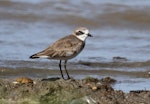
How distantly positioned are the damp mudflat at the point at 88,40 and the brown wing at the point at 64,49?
3.83 feet

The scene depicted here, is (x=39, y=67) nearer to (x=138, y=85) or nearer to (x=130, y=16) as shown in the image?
→ (x=138, y=85)

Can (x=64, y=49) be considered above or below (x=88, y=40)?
above

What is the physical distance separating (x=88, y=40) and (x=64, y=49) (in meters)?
4.86

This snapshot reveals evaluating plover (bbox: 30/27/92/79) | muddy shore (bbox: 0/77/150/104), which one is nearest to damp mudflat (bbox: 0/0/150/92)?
plover (bbox: 30/27/92/79)

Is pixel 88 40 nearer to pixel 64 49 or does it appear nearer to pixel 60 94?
pixel 64 49

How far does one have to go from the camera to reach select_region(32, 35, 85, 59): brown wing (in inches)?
280

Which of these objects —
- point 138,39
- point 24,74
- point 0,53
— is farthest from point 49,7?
point 24,74

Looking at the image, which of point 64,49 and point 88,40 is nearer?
point 64,49

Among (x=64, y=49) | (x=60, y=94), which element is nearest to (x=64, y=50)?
(x=64, y=49)

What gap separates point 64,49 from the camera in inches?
282

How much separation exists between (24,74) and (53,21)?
4869 millimetres

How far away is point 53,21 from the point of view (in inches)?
550

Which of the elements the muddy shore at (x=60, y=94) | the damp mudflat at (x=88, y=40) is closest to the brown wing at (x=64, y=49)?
the muddy shore at (x=60, y=94)

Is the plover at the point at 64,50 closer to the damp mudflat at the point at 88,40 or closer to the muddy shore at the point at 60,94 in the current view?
the muddy shore at the point at 60,94
